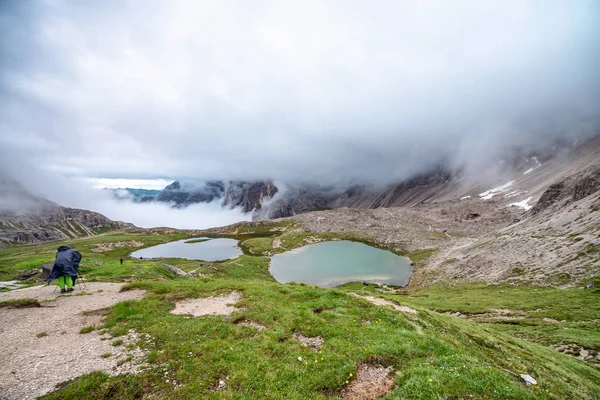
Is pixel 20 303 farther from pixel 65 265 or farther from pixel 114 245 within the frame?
pixel 114 245

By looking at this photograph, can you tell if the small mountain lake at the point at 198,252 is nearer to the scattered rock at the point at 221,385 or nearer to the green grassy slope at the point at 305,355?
the green grassy slope at the point at 305,355

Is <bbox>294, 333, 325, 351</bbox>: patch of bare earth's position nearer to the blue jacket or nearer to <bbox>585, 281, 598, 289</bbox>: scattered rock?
the blue jacket

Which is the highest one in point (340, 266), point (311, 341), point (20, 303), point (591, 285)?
point (20, 303)

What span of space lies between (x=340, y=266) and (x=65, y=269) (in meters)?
90.2

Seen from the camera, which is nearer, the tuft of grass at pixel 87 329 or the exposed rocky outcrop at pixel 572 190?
the tuft of grass at pixel 87 329

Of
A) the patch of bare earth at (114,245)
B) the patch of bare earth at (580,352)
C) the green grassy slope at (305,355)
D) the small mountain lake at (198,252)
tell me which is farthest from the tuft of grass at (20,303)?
the patch of bare earth at (114,245)

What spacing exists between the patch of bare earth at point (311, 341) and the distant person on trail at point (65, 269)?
2395 cm

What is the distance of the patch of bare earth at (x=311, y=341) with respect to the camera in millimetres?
15666

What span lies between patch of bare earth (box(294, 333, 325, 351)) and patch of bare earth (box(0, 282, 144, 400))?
916cm

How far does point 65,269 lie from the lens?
976 inches

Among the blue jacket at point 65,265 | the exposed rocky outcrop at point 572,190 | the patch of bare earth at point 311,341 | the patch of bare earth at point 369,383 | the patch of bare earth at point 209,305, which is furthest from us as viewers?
the exposed rocky outcrop at point 572,190

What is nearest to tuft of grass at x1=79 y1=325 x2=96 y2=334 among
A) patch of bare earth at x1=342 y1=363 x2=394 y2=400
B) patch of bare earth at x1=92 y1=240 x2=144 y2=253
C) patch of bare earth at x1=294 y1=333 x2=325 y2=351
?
patch of bare earth at x1=294 y1=333 x2=325 y2=351

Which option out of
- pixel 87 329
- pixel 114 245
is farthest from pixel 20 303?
pixel 114 245

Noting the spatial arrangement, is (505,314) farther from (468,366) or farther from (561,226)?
(561,226)
